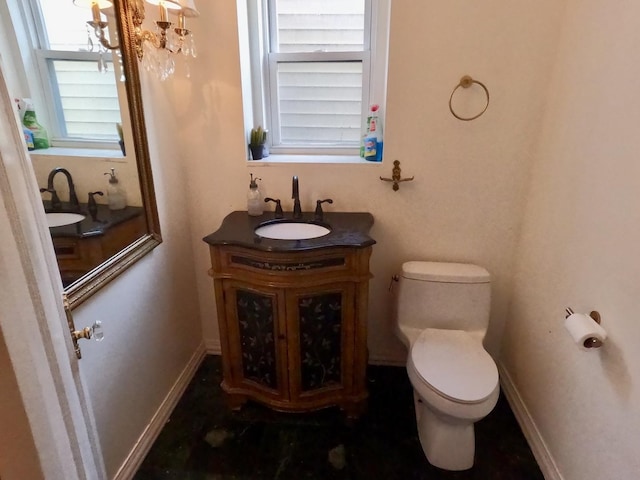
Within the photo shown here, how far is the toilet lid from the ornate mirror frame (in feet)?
3.89

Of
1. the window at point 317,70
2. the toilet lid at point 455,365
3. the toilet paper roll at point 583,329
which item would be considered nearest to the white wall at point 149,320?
the window at point 317,70

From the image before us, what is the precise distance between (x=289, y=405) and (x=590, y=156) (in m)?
1.52

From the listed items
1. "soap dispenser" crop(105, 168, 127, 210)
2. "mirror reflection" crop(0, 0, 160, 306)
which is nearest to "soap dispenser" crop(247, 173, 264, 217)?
"mirror reflection" crop(0, 0, 160, 306)

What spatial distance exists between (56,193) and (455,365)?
150 cm

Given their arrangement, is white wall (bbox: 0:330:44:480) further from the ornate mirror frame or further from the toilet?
the toilet

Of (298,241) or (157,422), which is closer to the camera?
(298,241)

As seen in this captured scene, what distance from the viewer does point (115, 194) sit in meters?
1.41

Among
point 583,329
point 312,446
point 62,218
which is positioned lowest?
point 312,446

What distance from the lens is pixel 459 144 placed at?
1771 millimetres

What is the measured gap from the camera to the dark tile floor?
1599mm

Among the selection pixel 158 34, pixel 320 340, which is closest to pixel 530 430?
pixel 320 340

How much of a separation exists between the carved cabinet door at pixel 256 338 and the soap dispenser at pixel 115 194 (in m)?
0.50

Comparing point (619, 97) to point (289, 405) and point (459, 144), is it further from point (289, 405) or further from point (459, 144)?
point (289, 405)

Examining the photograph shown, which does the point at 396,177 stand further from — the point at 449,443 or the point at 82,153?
the point at 82,153
